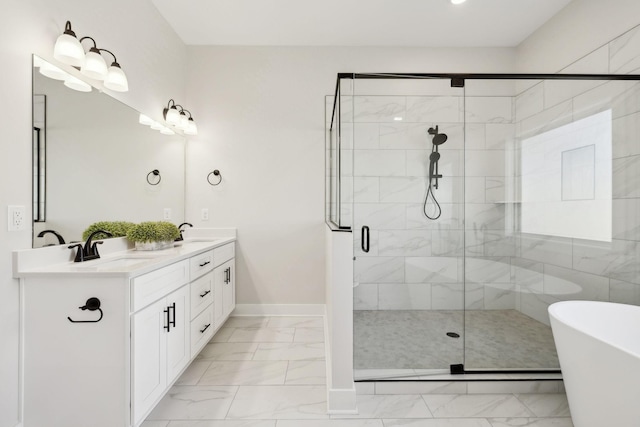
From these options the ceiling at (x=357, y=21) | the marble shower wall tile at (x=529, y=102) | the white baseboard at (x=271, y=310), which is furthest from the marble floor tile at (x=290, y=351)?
the ceiling at (x=357, y=21)

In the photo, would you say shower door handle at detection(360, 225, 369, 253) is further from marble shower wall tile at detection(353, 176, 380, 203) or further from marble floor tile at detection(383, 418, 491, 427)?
marble floor tile at detection(383, 418, 491, 427)

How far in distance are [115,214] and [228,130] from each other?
4.92 feet

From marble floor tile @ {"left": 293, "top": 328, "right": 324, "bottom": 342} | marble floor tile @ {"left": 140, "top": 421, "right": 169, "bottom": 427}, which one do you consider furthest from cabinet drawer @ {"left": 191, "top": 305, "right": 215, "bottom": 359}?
marble floor tile @ {"left": 293, "top": 328, "right": 324, "bottom": 342}

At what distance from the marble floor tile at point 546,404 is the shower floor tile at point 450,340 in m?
0.16

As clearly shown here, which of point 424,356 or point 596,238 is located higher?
point 596,238

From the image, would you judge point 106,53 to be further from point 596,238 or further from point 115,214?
point 596,238

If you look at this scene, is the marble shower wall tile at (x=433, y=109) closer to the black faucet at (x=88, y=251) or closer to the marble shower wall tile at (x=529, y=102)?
the marble shower wall tile at (x=529, y=102)

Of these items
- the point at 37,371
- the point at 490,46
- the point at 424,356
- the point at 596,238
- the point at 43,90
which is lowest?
the point at 424,356

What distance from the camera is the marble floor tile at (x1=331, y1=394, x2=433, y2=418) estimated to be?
1.68 metres

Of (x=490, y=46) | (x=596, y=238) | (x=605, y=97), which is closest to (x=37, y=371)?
(x=596, y=238)

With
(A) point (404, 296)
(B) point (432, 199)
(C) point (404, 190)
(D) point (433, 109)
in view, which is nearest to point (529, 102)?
(D) point (433, 109)

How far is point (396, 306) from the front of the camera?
2.16 metres

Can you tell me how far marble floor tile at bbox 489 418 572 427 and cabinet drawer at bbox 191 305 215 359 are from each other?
1.82m

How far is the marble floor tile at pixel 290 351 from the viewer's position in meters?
2.34
